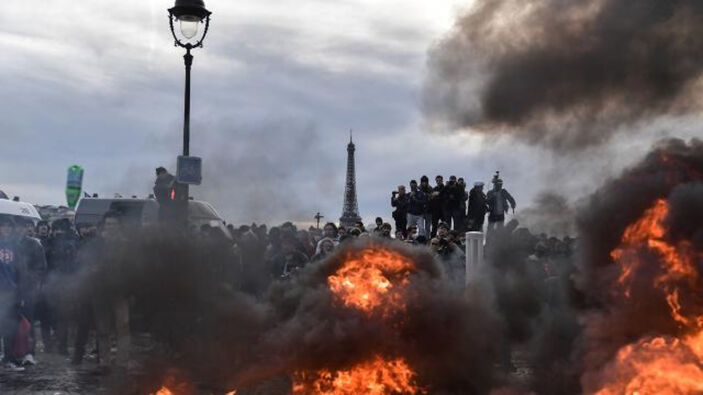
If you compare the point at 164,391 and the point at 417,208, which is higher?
the point at 417,208

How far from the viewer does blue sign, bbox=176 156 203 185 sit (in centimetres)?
1328

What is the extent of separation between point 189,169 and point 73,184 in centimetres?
3871

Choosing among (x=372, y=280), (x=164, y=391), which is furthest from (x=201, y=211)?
(x=372, y=280)

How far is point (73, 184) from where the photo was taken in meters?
49.9

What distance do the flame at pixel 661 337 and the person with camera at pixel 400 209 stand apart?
9.73 m

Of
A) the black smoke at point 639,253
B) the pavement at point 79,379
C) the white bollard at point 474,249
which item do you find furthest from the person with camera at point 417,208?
the black smoke at point 639,253

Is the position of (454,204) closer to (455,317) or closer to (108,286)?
(108,286)

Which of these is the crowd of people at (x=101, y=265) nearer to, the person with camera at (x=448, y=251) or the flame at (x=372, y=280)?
the person with camera at (x=448, y=251)

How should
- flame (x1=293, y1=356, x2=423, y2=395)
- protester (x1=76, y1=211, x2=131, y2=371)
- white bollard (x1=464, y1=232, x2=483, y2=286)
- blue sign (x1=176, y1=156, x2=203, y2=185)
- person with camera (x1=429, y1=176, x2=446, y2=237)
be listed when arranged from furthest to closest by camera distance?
1. person with camera (x1=429, y1=176, x2=446, y2=237)
2. white bollard (x1=464, y1=232, x2=483, y2=286)
3. blue sign (x1=176, y1=156, x2=203, y2=185)
4. protester (x1=76, y1=211, x2=131, y2=371)
5. flame (x1=293, y1=356, x2=423, y2=395)

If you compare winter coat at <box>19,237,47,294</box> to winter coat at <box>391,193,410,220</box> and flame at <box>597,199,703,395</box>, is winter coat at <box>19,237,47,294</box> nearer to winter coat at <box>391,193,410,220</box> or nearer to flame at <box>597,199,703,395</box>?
winter coat at <box>391,193,410,220</box>

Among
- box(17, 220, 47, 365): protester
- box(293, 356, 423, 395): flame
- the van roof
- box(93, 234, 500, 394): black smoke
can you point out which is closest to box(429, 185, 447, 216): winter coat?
box(93, 234, 500, 394): black smoke

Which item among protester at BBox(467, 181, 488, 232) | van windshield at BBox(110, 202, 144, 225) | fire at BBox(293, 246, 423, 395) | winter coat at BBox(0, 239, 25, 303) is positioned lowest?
fire at BBox(293, 246, 423, 395)

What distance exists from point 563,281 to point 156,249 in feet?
16.2

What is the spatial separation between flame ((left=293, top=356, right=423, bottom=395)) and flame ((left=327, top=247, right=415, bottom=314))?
0.55m
